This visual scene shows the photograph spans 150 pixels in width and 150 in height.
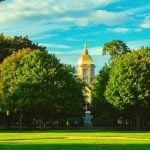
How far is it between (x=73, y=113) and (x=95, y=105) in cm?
1074

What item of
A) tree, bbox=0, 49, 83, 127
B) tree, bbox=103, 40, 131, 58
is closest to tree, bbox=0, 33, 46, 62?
tree, bbox=0, 49, 83, 127

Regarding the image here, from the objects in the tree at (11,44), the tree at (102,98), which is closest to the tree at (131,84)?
the tree at (102,98)

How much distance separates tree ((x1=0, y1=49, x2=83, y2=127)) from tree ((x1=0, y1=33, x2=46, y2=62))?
21.2 feet

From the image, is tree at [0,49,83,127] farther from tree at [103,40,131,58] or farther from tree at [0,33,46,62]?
tree at [103,40,131,58]

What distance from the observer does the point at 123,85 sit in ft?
303

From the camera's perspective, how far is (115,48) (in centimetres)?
13312

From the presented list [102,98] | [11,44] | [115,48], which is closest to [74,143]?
[102,98]

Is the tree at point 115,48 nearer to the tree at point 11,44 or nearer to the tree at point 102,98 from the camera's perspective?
the tree at point 102,98

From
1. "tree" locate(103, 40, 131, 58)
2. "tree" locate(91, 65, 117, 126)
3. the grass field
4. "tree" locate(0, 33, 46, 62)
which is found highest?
"tree" locate(103, 40, 131, 58)

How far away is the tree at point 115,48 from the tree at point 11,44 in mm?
29048

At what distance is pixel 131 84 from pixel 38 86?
15725mm

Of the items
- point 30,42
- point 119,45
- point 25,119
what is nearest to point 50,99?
point 25,119

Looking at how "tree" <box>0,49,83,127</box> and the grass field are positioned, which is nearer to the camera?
the grass field

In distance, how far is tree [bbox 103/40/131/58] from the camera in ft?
433
